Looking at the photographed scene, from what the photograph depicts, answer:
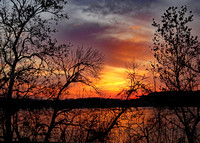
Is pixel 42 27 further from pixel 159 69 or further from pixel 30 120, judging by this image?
pixel 159 69

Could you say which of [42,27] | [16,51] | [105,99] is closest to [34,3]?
[42,27]

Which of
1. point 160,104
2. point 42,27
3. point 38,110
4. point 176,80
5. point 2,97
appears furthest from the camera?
point 42,27

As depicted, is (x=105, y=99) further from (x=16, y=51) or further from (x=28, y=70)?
(x=16, y=51)

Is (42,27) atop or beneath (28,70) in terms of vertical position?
atop

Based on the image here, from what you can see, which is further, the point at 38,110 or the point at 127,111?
the point at 127,111

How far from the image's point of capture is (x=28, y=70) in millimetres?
12797

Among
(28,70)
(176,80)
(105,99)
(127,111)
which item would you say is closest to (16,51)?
(28,70)

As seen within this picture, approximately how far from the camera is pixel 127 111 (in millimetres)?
12930

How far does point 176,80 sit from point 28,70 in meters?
9.36

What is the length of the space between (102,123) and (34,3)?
982cm

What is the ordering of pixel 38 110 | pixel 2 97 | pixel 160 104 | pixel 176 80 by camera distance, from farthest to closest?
pixel 160 104, pixel 38 110, pixel 176 80, pixel 2 97

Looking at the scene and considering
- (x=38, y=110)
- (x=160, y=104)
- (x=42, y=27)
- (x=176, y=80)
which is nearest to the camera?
(x=176, y=80)

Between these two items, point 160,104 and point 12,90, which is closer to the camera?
point 12,90

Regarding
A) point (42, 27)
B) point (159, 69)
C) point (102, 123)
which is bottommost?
point (102, 123)
